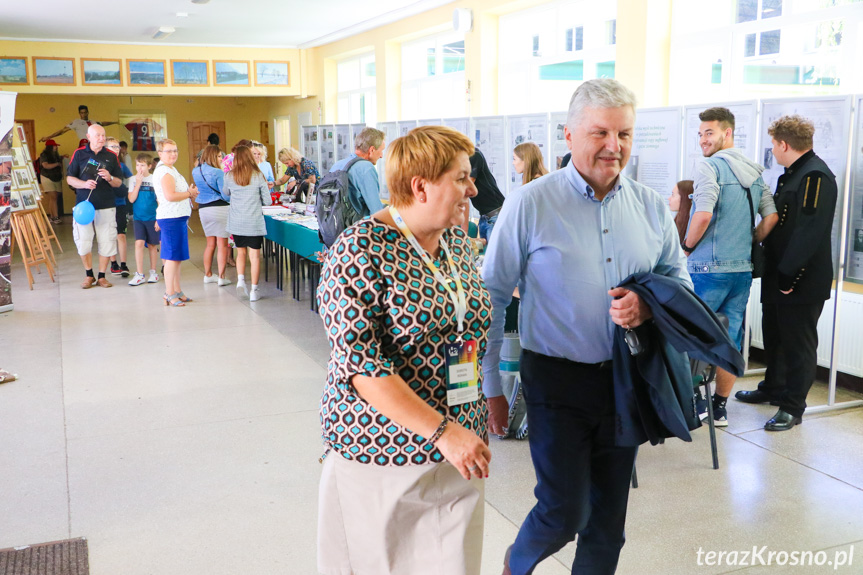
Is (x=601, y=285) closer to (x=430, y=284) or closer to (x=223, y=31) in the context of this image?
(x=430, y=284)

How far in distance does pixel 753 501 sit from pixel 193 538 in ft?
7.50

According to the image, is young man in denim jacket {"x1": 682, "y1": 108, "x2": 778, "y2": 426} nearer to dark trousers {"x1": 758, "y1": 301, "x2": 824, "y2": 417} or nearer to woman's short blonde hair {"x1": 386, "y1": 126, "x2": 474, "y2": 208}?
dark trousers {"x1": 758, "y1": 301, "x2": 824, "y2": 417}

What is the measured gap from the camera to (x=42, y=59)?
45.0ft

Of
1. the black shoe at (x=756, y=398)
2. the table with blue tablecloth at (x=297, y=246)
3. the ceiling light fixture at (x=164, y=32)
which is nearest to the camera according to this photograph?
the black shoe at (x=756, y=398)

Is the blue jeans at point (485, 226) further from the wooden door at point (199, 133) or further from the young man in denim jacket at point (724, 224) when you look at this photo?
the wooden door at point (199, 133)

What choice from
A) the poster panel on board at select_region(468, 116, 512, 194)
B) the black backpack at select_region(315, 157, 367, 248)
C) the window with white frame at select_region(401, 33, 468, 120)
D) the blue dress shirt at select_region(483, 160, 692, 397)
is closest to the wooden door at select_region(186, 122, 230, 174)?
the window with white frame at select_region(401, 33, 468, 120)

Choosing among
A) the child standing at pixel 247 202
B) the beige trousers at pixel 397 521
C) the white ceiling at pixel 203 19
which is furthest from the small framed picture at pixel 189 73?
the beige trousers at pixel 397 521

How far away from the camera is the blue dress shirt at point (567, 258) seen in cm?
206

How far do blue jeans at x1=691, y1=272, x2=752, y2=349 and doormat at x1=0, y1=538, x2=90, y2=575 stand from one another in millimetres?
3206

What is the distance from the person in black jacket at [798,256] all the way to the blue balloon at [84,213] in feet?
21.4

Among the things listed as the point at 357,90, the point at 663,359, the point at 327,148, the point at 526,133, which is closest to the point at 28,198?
the point at 327,148

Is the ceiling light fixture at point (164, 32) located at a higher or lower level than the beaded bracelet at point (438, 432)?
higher

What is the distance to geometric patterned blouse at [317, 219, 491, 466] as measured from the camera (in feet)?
5.31

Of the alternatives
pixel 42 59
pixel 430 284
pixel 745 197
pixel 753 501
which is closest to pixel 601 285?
pixel 430 284
